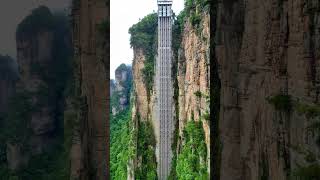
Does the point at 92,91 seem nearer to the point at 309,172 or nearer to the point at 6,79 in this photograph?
the point at 309,172

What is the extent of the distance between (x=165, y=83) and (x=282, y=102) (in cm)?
4015

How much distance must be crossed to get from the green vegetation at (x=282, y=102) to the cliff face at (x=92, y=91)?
33.3 feet

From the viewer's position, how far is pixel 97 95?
1942 cm

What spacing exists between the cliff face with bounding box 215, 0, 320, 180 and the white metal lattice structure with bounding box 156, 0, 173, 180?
109 feet

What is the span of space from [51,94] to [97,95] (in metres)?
9.34

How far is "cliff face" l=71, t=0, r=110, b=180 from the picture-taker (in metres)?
19.4

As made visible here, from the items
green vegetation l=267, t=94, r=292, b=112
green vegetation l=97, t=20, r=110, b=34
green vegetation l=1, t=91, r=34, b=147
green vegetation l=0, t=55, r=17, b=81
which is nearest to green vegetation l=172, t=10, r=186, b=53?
green vegetation l=0, t=55, r=17, b=81

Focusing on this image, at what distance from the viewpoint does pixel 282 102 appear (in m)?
9.84

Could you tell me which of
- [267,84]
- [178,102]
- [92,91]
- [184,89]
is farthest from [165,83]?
[267,84]

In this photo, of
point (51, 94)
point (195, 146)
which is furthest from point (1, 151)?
point (195, 146)

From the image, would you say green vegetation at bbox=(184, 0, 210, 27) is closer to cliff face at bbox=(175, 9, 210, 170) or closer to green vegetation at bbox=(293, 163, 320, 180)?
cliff face at bbox=(175, 9, 210, 170)

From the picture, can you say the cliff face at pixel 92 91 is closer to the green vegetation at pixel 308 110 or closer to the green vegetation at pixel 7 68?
the green vegetation at pixel 308 110

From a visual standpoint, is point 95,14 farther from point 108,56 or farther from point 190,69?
point 190,69

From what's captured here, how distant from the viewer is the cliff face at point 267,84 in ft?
28.4
